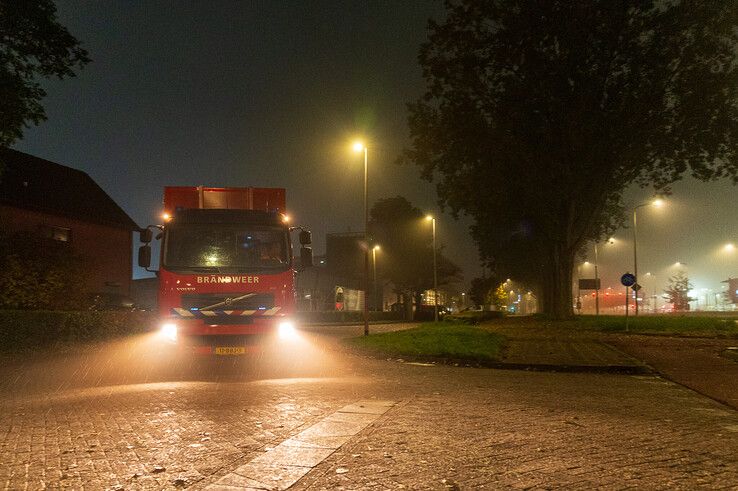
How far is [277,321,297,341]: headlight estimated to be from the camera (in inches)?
513

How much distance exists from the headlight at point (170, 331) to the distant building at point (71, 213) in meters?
19.5

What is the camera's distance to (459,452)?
20.1ft

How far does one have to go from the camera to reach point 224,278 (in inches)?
509

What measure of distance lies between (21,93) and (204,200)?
914cm

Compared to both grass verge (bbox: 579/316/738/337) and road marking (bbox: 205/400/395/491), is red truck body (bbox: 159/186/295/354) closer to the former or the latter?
road marking (bbox: 205/400/395/491)

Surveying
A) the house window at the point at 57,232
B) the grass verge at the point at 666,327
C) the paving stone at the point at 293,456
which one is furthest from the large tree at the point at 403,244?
the paving stone at the point at 293,456

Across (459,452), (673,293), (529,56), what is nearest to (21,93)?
(459,452)

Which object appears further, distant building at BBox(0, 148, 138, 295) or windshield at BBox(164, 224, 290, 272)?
distant building at BBox(0, 148, 138, 295)

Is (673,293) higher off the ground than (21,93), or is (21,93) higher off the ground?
(21,93)

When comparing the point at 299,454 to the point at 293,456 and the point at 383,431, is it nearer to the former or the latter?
the point at 293,456

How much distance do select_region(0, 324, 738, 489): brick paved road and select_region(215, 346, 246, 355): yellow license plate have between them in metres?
0.78

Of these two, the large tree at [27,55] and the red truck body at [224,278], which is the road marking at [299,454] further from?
the large tree at [27,55]

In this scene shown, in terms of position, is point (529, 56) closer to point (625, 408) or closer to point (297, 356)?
point (297, 356)

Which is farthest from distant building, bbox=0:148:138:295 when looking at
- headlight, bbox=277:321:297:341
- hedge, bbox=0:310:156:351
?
headlight, bbox=277:321:297:341
